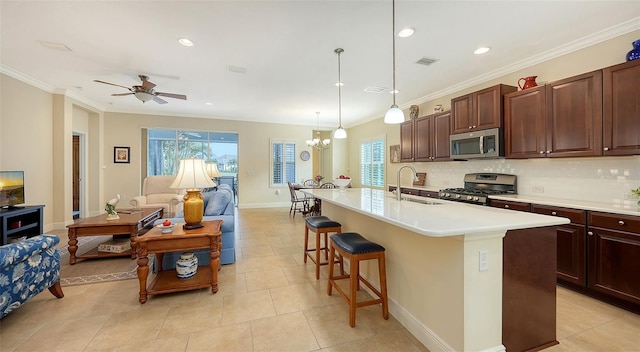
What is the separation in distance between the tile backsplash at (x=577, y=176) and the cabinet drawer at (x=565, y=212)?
1.98ft

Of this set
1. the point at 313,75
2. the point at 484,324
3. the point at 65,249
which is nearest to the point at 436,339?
the point at 484,324

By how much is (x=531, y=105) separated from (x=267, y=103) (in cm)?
485

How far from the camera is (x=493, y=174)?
13.0ft

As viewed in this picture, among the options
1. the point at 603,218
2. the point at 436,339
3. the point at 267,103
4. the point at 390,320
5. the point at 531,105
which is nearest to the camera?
the point at 436,339

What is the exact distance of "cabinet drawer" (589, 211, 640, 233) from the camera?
7.09 feet

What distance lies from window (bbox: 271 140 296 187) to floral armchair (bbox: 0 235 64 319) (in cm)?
606

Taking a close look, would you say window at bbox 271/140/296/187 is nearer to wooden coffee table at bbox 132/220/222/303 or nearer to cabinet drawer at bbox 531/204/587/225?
wooden coffee table at bbox 132/220/222/303

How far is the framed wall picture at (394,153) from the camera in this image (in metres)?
6.38

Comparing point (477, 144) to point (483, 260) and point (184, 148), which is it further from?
→ point (184, 148)

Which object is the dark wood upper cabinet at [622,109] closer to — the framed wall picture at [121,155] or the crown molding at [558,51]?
the crown molding at [558,51]

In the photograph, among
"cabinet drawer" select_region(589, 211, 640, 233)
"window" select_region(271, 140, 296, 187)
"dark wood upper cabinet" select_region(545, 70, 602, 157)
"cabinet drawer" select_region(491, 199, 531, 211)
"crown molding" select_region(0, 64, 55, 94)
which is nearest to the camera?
"cabinet drawer" select_region(589, 211, 640, 233)

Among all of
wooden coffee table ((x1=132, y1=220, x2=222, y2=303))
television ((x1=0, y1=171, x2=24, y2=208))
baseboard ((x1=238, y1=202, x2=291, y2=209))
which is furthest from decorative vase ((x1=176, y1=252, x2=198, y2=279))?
baseboard ((x1=238, y1=202, x2=291, y2=209))

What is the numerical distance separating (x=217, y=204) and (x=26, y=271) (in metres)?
1.99

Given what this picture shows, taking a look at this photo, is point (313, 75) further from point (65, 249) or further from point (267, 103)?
point (65, 249)
